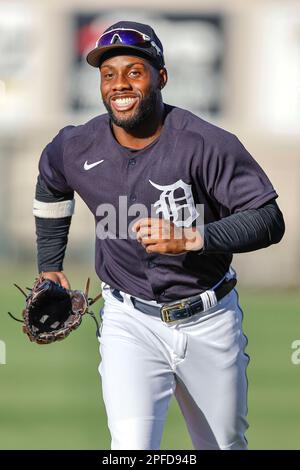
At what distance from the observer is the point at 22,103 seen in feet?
69.8

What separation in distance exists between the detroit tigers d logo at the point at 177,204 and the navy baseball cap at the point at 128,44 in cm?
56

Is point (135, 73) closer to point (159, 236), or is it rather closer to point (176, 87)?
point (159, 236)

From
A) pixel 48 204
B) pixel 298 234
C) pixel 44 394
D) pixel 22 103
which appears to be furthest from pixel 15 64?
pixel 48 204

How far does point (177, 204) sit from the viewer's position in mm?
5066

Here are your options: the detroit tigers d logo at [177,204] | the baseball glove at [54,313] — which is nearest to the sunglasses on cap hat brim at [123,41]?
the detroit tigers d logo at [177,204]

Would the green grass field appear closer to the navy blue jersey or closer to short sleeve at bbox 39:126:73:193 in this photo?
short sleeve at bbox 39:126:73:193

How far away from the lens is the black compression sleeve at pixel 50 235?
575cm

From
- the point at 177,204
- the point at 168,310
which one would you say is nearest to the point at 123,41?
the point at 177,204

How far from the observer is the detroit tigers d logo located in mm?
5031

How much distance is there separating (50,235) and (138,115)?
3.49ft

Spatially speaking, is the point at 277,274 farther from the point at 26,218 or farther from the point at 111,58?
the point at 111,58

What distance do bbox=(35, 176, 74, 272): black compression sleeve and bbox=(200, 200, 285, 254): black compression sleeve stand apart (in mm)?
1150

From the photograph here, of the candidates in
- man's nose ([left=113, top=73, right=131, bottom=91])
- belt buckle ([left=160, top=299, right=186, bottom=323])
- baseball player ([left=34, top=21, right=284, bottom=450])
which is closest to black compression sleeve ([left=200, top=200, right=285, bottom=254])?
baseball player ([left=34, top=21, right=284, bottom=450])
